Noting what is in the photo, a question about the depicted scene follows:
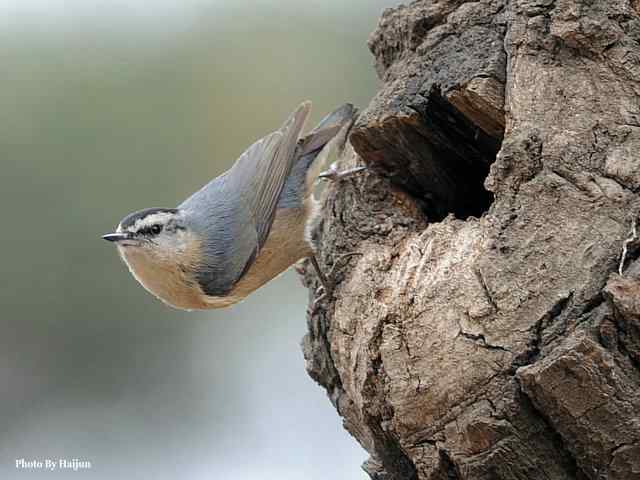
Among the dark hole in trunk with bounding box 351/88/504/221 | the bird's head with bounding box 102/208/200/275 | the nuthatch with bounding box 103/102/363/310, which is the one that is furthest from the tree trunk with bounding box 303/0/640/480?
the bird's head with bounding box 102/208/200/275

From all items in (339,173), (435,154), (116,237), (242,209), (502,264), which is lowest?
(502,264)

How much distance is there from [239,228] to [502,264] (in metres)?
1.54

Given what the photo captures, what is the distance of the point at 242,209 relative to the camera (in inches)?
149

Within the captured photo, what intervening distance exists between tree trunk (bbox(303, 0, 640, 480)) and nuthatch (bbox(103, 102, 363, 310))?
0.65 m

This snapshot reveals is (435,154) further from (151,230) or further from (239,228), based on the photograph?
(151,230)

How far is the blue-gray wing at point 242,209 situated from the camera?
145 inches

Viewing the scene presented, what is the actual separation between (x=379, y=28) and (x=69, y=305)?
217 cm

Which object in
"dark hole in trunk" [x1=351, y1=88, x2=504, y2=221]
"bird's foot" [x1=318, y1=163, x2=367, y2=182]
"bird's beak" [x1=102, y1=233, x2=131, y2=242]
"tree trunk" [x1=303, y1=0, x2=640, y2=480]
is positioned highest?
"bird's beak" [x1=102, y1=233, x2=131, y2=242]

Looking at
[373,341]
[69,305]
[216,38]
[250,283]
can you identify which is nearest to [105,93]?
[216,38]

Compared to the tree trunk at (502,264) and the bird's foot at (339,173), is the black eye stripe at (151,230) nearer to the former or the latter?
the bird's foot at (339,173)

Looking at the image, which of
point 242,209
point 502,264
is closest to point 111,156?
point 242,209

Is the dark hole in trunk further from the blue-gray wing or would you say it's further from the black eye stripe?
the black eye stripe

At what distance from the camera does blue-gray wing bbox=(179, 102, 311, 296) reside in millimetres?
3691

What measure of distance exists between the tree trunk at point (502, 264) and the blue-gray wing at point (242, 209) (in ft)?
2.19
